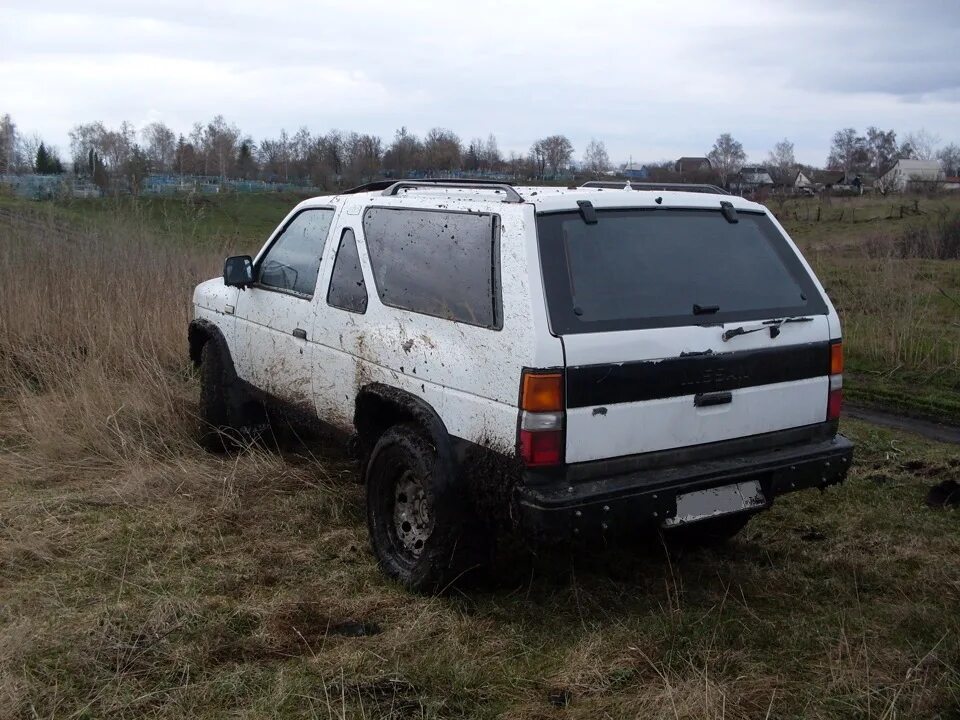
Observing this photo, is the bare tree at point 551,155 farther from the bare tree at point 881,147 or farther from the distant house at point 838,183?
the bare tree at point 881,147

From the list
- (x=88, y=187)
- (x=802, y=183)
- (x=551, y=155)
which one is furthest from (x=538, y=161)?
(x=802, y=183)

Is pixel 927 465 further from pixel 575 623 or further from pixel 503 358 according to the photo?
pixel 503 358

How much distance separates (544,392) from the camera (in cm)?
334

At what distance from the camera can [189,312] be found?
9.03 m

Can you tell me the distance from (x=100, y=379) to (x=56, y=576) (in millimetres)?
2959

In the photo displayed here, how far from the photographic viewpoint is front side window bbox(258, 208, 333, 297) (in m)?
5.00

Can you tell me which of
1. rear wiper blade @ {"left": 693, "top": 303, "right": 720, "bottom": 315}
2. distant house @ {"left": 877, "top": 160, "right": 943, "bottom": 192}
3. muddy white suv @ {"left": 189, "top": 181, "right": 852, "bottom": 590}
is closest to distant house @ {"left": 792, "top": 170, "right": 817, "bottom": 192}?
distant house @ {"left": 877, "top": 160, "right": 943, "bottom": 192}

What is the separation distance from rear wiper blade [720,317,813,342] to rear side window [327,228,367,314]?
66.5 inches

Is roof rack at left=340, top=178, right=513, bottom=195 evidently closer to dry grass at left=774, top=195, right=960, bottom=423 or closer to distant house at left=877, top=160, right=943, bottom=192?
dry grass at left=774, top=195, right=960, bottom=423

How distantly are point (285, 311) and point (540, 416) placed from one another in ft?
7.51

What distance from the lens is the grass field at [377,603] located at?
3127 mm

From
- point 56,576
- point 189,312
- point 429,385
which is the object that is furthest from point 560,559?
point 189,312

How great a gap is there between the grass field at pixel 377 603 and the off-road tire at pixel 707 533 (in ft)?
0.36

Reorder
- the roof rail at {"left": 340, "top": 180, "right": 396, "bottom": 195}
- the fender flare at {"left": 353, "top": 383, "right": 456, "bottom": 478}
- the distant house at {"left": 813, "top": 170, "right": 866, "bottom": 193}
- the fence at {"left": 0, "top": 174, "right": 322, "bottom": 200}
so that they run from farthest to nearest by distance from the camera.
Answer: the distant house at {"left": 813, "top": 170, "right": 866, "bottom": 193} < the fence at {"left": 0, "top": 174, "right": 322, "bottom": 200} < the roof rail at {"left": 340, "top": 180, "right": 396, "bottom": 195} < the fender flare at {"left": 353, "top": 383, "right": 456, "bottom": 478}
